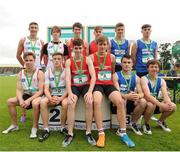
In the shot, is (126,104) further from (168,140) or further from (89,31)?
(89,31)

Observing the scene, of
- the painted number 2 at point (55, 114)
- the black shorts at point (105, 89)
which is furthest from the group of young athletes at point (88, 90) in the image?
the painted number 2 at point (55, 114)

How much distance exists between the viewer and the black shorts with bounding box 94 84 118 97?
502 centimetres

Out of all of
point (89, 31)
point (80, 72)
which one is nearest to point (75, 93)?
point (80, 72)

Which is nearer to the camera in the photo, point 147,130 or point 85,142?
point 85,142

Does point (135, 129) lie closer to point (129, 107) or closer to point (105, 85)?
point (129, 107)

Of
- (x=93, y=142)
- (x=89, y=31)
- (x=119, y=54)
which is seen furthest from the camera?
(x=89, y=31)

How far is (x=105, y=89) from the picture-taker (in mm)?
→ 5148

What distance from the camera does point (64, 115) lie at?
505cm

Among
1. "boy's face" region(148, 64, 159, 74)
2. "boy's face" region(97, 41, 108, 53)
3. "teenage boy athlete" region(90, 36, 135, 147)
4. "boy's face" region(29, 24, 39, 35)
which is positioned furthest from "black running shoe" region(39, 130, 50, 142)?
"boy's face" region(29, 24, 39, 35)

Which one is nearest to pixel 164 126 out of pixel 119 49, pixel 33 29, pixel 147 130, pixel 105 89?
pixel 147 130

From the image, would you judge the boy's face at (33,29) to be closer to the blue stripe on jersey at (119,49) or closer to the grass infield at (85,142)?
the blue stripe on jersey at (119,49)

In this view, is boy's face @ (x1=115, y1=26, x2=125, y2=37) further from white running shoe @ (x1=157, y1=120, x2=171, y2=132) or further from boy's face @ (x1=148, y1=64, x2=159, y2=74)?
white running shoe @ (x1=157, y1=120, x2=171, y2=132)

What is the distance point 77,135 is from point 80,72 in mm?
1016

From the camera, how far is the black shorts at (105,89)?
5023 millimetres
